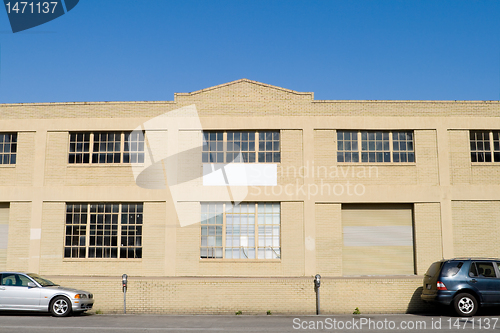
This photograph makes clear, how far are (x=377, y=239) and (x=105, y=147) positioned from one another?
11.7 m

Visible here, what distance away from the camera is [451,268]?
49.3ft

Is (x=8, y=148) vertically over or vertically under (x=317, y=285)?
over

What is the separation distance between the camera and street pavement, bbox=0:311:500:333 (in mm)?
12789

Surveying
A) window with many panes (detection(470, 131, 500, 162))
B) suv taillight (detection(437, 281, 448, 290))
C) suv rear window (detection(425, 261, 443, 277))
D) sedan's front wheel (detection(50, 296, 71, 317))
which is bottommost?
sedan's front wheel (detection(50, 296, 71, 317))

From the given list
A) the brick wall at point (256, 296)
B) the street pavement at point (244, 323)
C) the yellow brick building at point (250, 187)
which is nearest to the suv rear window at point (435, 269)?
the brick wall at point (256, 296)

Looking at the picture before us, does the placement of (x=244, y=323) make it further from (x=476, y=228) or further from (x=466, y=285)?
(x=476, y=228)

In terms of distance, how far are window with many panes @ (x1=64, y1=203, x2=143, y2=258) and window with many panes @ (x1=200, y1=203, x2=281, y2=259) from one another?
275 centimetres

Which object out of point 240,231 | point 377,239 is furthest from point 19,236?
→ point 377,239

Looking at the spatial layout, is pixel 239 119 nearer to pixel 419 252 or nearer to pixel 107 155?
pixel 107 155

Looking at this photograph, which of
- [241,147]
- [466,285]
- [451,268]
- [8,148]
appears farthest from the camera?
[8,148]

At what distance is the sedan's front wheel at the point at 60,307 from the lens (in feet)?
49.4

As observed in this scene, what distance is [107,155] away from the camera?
1952 cm

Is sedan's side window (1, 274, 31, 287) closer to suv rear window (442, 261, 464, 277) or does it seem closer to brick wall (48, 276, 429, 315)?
brick wall (48, 276, 429, 315)

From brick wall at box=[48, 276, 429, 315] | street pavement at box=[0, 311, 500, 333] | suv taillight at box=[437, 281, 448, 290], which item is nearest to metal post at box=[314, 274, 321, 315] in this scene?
brick wall at box=[48, 276, 429, 315]
